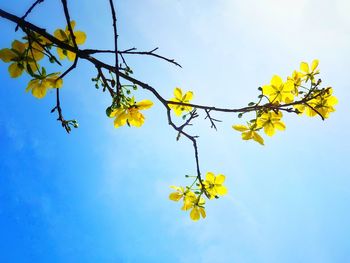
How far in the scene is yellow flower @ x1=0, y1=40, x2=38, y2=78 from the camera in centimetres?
216

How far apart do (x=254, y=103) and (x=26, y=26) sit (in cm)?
156

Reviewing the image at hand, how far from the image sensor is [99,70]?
7.07 feet

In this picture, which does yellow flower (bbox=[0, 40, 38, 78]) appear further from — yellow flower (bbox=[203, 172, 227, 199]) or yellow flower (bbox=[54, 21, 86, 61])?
yellow flower (bbox=[203, 172, 227, 199])

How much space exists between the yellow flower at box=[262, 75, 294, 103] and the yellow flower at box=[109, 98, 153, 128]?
36.7 inches

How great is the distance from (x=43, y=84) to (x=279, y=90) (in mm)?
1754

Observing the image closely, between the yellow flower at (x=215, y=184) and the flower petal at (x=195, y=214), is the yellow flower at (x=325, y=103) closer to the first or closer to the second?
the yellow flower at (x=215, y=184)

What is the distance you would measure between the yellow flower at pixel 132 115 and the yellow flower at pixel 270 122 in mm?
861

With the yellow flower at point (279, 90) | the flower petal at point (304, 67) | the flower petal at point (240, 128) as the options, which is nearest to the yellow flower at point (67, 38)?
the flower petal at point (240, 128)

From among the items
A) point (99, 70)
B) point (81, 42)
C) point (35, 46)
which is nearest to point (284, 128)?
point (99, 70)

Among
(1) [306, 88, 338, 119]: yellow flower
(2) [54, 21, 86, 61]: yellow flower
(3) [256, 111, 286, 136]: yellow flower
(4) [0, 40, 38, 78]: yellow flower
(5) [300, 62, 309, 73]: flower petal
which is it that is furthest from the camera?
(5) [300, 62, 309, 73]: flower petal

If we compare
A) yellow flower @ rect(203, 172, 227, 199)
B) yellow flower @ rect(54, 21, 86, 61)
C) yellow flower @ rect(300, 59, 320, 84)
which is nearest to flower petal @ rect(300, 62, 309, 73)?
yellow flower @ rect(300, 59, 320, 84)

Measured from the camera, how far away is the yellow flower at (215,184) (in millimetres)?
3104

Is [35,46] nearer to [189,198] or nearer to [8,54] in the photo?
[8,54]

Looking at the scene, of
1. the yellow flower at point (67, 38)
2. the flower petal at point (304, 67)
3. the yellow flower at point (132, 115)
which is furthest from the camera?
the flower petal at point (304, 67)
